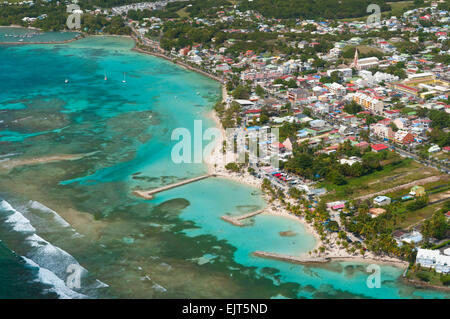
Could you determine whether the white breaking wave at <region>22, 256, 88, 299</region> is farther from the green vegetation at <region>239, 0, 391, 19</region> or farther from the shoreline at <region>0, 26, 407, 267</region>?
the green vegetation at <region>239, 0, 391, 19</region>

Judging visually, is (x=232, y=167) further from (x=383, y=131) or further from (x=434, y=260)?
(x=434, y=260)

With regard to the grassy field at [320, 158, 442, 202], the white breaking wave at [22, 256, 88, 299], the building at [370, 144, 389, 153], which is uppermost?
the building at [370, 144, 389, 153]

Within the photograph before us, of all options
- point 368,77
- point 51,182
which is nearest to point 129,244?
point 51,182

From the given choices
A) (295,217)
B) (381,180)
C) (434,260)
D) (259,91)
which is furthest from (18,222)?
(259,91)

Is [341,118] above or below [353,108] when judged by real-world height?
below

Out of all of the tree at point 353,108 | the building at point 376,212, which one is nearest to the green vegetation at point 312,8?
the tree at point 353,108

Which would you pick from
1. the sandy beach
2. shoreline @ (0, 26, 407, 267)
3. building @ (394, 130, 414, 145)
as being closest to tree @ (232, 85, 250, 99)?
shoreline @ (0, 26, 407, 267)
